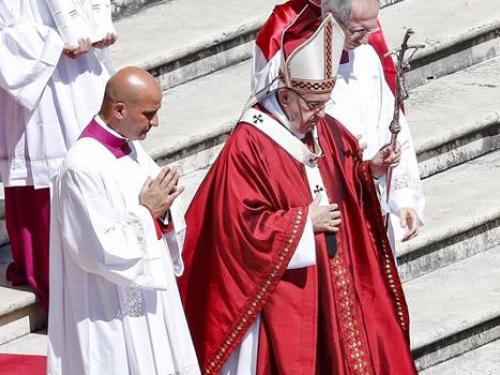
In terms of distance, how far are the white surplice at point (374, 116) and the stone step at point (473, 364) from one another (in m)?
0.85

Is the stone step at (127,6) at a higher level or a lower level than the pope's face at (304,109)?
lower

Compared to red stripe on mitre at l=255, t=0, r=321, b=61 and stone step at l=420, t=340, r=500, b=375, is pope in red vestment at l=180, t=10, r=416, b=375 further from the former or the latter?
stone step at l=420, t=340, r=500, b=375

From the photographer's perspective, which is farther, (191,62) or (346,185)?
(191,62)

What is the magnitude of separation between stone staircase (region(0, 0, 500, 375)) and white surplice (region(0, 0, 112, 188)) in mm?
585

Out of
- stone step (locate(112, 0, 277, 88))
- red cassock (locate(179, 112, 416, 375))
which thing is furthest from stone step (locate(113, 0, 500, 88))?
red cassock (locate(179, 112, 416, 375))

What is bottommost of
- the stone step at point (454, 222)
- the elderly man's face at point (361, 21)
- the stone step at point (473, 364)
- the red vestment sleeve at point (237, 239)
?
the stone step at point (473, 364)

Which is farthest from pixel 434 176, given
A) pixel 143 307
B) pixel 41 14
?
pixel 143 307

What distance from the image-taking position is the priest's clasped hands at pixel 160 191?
692 cm

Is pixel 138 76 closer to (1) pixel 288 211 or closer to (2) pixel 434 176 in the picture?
(1) pixel 288 211

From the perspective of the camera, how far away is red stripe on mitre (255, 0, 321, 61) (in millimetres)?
7973

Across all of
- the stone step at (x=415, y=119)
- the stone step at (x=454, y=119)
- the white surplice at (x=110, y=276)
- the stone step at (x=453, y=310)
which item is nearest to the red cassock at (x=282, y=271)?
the white surplice at (x=110, y=276)

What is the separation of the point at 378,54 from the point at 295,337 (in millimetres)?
1418

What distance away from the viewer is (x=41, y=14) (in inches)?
328

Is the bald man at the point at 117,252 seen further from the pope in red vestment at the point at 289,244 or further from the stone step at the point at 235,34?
the stone step at the point at 235,34
